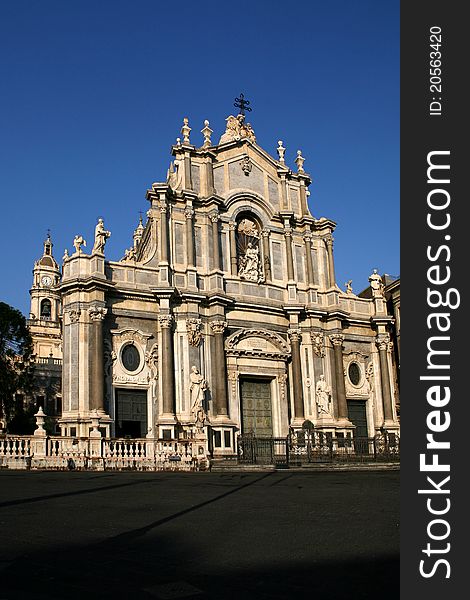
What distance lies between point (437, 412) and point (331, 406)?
1228 inches

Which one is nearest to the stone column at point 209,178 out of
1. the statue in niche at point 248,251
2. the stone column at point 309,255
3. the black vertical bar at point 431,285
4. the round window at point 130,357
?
the statue in niche at point 248,251

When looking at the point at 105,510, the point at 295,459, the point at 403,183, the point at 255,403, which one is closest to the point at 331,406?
the point at 255,403

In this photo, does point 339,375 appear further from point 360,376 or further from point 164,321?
point 164,321

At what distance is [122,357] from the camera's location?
30891mm

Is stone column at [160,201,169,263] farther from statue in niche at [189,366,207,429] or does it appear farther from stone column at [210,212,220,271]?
statue in niche at [189,366,207,429]

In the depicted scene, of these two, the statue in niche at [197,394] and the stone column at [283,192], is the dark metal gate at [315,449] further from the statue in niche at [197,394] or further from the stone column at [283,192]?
the stone column at [283,192]

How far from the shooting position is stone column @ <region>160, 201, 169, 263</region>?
32781 mm

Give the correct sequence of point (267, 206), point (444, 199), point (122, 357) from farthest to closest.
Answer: point (267, 206) → point (122, 357) → point (444, 199)

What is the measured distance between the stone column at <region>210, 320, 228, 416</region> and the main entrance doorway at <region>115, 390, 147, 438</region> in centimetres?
344

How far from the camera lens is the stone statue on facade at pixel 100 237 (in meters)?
30.9

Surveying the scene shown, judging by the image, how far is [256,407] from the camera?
113 ft

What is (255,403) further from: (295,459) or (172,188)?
(172,188)

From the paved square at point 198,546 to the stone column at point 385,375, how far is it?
81.2ft

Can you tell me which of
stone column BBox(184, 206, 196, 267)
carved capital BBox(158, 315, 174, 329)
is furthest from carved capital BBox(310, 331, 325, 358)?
carved capital BBox(158, 315, 174, 329)
